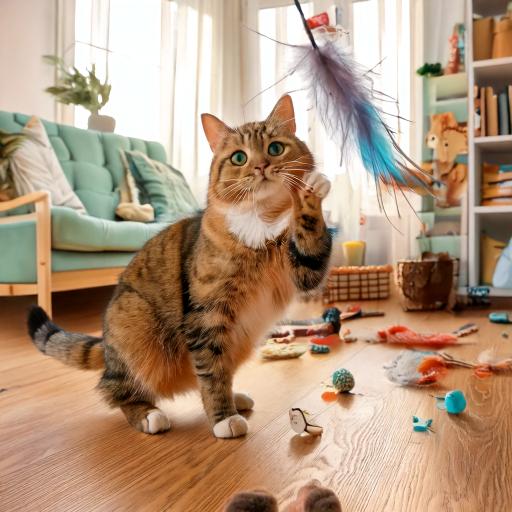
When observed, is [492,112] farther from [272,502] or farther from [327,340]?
[272,502]

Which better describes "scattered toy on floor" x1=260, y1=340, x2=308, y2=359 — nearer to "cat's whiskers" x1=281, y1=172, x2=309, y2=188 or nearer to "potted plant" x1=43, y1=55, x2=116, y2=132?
"cat's whiskers" x1=281, y1=172, x2=309, y2=188

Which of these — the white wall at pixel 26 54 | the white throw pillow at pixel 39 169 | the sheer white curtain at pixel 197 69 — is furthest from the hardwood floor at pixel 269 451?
the sheer white curtain at pixel 197 69

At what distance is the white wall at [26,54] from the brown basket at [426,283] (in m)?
2.99

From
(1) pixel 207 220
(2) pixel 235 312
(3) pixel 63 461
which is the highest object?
(1) pixel 207 220

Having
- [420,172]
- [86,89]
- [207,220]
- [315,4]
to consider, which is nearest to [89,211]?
[86,89]

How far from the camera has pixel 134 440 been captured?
1.15 metres

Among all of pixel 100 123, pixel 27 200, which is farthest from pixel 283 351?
pixel 100 123

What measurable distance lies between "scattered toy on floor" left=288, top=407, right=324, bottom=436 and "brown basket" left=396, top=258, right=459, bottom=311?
6.65ft

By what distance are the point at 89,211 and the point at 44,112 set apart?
1.43m

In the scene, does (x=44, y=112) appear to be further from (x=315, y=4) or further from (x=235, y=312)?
(x=235, y=312)

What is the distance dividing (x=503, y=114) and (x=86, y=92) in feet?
9.28

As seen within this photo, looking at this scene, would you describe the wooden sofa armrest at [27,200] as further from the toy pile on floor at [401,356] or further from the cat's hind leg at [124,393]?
the cat's hind leg at [124,393]

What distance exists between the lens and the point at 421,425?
114 cm

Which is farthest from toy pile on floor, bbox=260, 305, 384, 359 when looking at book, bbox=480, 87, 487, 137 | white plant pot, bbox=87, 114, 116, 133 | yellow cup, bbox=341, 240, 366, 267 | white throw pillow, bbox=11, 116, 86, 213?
white plant pot, bbox=87, 114, 116, 133
